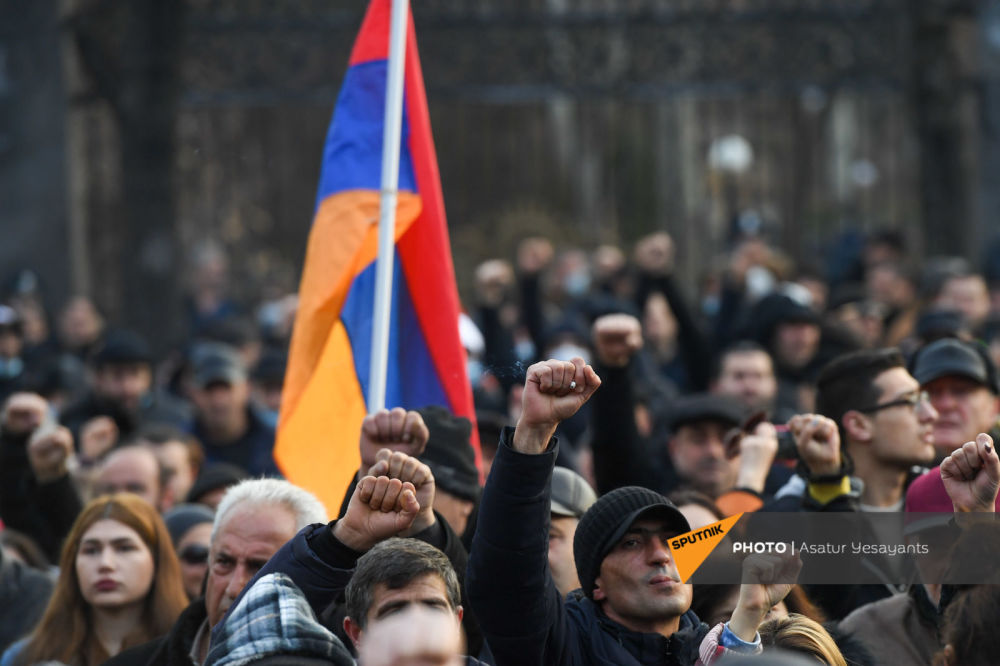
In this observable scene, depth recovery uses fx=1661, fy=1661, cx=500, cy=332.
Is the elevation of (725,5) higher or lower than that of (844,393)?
higher

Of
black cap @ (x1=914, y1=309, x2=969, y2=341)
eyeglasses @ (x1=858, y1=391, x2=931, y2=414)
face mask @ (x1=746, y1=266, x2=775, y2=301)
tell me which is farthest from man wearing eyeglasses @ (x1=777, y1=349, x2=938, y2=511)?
face mask @ (x1=746, y1=266, x2=775, y2=301)

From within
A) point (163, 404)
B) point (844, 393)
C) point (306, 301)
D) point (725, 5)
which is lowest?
point (163, 404)

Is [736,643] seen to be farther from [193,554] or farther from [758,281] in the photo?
[758,281]

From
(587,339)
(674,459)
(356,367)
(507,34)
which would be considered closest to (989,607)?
(356,367)

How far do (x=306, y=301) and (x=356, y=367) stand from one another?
0.31 meters

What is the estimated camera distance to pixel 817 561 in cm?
412

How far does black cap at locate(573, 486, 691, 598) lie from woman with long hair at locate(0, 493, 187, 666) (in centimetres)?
175

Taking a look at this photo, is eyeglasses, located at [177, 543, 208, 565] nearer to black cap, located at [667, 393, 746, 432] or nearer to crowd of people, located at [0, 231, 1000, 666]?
crowd of people, located at [0, 231, 1000, 666]

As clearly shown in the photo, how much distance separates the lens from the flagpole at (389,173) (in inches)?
213

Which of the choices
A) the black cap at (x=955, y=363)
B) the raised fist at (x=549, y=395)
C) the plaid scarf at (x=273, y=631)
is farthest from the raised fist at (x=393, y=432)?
the black cap at (x=955, y=363)

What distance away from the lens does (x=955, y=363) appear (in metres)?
5.85

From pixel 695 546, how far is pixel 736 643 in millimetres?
318

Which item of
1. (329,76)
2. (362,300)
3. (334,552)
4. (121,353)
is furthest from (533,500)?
(329,76)

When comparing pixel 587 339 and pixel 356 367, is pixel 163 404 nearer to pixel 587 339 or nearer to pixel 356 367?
pixel 587 339
